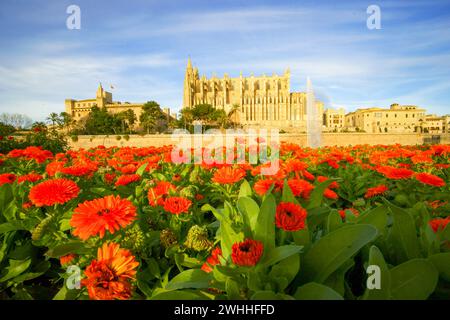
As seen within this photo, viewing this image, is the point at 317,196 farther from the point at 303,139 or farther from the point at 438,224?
the point at 303,139

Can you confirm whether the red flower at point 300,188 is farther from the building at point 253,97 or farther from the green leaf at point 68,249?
the building at point 253,97

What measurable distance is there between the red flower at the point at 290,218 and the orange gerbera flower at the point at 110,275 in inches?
22.0

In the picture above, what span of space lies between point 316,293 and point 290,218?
323mm

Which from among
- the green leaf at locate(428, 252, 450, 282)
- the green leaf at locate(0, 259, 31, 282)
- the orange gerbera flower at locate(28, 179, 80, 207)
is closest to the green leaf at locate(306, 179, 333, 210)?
the green leaf at locate(428, 252, 450, 282)

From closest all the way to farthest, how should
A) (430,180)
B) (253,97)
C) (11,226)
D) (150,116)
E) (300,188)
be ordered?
A: (300,188) < (11,226) < (430,180) < (150,116) < (253,97)

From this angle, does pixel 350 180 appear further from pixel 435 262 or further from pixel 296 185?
pixel 435 262

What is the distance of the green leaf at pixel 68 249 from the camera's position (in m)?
1.34

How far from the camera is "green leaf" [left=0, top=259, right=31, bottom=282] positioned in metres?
1.66

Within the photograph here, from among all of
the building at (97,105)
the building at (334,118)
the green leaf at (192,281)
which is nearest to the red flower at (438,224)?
the green leaf at (192,281)

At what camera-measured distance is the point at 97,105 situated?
9900cm

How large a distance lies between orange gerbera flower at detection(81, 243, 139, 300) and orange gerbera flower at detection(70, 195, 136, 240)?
0.42ft

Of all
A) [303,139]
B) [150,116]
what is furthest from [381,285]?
[150,116]
